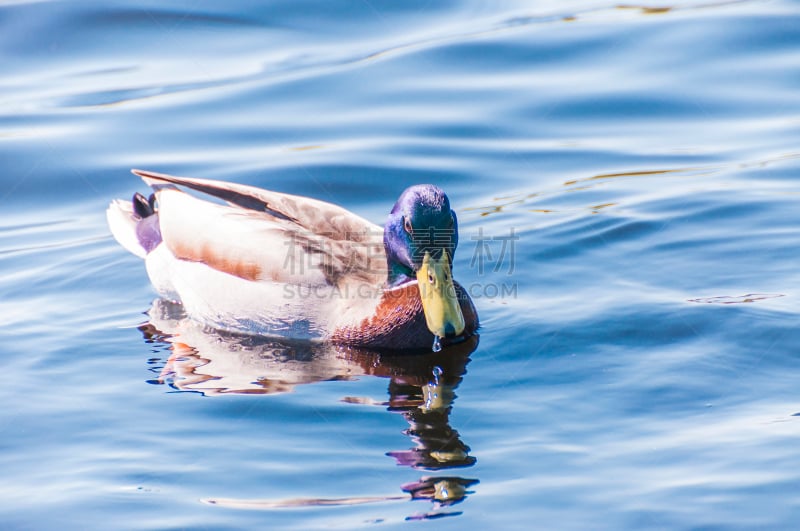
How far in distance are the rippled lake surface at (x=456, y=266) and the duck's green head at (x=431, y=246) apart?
36cm

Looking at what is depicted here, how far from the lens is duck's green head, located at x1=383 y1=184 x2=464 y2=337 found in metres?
6.64

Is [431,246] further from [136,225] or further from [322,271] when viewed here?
[136,225]

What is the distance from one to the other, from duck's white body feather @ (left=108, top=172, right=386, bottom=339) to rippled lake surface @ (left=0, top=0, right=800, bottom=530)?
0.72 feet

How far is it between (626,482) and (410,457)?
1074 millimetres

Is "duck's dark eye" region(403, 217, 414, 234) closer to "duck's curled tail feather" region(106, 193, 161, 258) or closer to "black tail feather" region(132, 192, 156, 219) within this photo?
"duck's curled tail feather" region(106, 193, 161, 258)

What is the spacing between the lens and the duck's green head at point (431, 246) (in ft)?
21.8

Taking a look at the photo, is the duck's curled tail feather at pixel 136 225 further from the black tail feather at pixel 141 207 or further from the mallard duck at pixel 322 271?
the mallard duck at pixel 322 271

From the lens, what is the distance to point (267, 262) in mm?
7328

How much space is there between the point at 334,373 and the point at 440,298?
797 mm

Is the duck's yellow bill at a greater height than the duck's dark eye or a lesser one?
lesser

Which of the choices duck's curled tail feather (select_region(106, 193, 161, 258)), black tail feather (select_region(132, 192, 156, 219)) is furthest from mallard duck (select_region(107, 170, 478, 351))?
black tail feather (select_region(132, 192, 156, 219))

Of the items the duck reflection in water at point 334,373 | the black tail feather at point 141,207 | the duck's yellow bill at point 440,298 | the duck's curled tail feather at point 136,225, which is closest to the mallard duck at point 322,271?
the duck's yellow bill at point 440,298

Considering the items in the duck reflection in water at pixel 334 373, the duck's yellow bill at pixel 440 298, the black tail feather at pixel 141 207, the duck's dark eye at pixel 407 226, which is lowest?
the duck reflection in water at pixel 334 373

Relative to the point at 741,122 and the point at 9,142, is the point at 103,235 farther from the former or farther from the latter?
the point at 741,122
